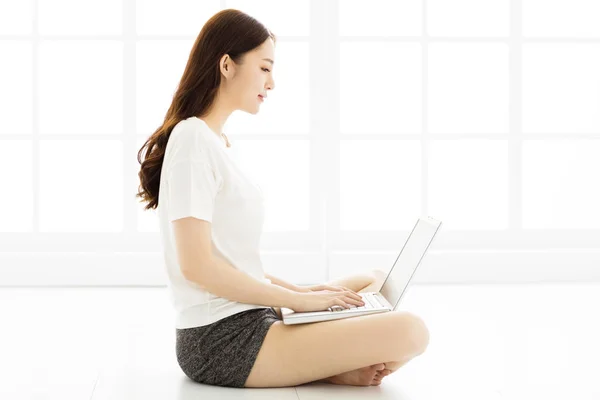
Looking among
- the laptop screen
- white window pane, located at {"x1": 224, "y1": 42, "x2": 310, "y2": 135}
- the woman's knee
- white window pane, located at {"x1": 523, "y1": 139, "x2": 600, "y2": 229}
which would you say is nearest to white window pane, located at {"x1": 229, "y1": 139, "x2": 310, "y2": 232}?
white window pane, located at {"x1": 224, "y1": 42, "x2": 310, "y2": 135}

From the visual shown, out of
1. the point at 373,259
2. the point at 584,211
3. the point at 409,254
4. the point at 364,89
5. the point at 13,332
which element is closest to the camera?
the point at 409,254

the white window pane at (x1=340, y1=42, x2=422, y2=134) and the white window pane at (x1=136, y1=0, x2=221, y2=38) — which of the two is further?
the white window pane at (x1=340, y1=42, x2=422, y2=134)

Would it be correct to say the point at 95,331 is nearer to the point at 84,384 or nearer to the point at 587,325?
the point at 84,384

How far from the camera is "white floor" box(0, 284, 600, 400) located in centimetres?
259

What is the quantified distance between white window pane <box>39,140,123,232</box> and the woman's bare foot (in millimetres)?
3013

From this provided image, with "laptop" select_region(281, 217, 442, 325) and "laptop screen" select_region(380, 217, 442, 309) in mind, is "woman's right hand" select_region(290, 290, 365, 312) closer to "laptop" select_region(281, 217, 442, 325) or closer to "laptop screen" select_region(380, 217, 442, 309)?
"laptop" select_region(281, 217, 442, 325)

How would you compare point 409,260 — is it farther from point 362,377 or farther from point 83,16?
point 83,16

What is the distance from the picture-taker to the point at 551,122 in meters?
5.56

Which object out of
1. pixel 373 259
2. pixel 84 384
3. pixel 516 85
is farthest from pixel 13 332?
pixel 516 85

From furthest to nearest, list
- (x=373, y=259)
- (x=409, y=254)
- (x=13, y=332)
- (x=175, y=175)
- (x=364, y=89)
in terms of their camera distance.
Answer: (x=364, y=89)
(x=373, y=259)
(x=13, y=332)
(x=409, y=254)
(x=175, y=175)

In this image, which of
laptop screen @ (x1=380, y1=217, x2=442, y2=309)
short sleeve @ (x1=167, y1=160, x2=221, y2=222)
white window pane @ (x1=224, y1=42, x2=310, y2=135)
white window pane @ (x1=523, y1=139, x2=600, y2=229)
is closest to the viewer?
short sleeve @ (x1=167, y1=160, x2=221, y2=222)

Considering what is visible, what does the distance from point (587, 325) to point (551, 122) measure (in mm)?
2149

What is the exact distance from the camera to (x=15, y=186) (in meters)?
5.54

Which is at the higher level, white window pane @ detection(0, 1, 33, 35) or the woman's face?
white window pane @ detection(0, 1, 33, 35)
